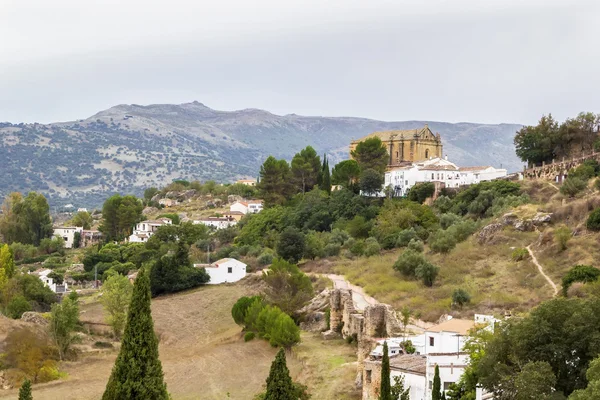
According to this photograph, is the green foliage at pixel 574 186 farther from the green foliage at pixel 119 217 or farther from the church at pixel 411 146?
the green foliage at pixel 119 217

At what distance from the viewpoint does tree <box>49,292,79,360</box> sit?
4519 centimetres

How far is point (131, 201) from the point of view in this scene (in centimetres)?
9650

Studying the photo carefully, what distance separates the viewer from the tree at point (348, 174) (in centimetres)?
7744

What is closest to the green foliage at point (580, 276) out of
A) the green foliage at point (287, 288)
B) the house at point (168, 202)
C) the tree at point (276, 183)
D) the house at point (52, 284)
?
the green foliage at point (287, 288)

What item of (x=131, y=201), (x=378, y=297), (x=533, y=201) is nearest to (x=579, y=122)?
(x=533, y=201)

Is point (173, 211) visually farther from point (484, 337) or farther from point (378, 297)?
point (484, 337)

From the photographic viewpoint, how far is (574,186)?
183 feet

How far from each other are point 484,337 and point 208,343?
23662mm

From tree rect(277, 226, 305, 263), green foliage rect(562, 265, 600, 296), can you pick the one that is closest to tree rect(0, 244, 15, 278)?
tree rect(277, 226, 305, 263)

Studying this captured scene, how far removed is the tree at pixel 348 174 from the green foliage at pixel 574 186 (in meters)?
24.0

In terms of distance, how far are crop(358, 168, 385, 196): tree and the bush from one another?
27623mm

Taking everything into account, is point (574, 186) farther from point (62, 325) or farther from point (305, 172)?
point (305, 172)

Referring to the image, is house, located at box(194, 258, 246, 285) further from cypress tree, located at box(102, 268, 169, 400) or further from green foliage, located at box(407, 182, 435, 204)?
cypress tree, located at box(102, 268, 169, 400)

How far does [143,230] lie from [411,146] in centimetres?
2921
